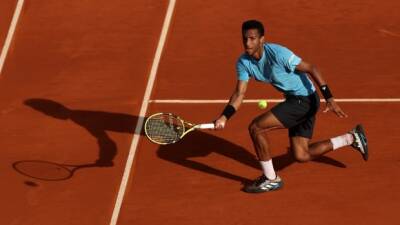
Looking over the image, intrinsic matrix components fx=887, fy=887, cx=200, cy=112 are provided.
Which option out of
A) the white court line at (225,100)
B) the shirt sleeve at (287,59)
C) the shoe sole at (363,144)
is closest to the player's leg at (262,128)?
the shirt sleeve at (287,59)

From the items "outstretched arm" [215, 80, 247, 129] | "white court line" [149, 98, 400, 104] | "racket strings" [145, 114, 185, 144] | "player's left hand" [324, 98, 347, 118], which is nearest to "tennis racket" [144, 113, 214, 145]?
"racket strings" [145, 114, 185, 144]

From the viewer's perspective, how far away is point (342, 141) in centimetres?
1101

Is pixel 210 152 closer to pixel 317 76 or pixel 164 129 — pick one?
pixel 164 129

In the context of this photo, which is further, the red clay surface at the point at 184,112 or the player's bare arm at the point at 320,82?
the red clay surface at the point at 184,112

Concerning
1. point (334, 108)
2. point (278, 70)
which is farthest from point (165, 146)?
point (334, 108)

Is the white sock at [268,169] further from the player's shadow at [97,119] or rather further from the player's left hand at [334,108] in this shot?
the player's shadow at [97,119]

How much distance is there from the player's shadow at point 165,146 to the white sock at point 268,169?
1.56 ft

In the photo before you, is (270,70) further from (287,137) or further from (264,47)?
(287,137)

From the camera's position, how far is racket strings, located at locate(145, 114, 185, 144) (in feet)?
34.4

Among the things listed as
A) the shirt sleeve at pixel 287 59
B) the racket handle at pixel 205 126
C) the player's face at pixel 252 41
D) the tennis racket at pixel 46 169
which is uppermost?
the player's face at pixel 252 41

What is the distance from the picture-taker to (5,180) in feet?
36.8

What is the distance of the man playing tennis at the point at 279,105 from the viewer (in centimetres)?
1017

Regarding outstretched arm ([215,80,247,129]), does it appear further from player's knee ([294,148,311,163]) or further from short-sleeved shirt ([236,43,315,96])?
player's knee ([294,148,311,163])

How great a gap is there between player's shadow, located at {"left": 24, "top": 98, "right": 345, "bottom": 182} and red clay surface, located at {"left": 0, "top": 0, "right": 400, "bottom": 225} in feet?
0.08
